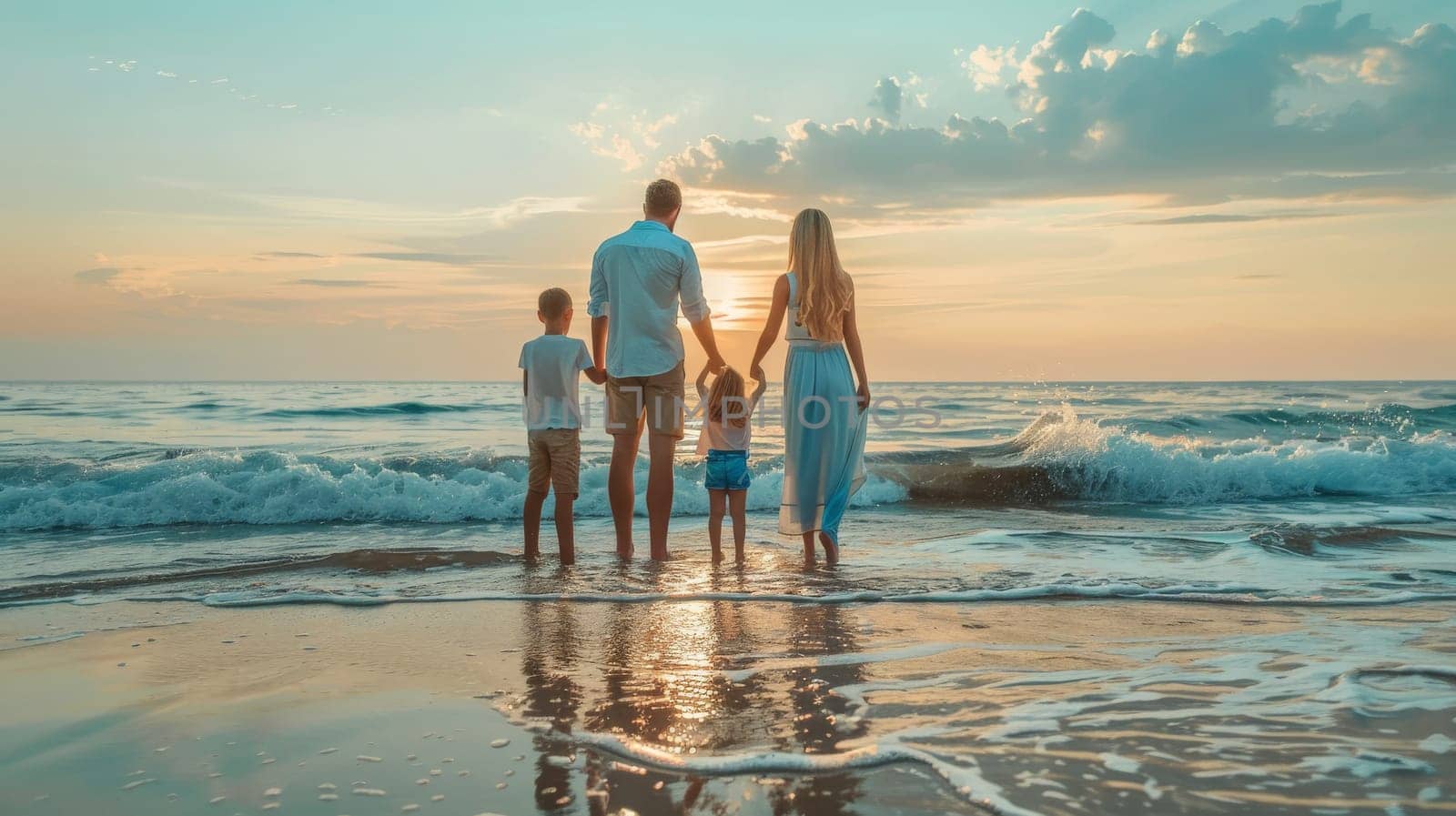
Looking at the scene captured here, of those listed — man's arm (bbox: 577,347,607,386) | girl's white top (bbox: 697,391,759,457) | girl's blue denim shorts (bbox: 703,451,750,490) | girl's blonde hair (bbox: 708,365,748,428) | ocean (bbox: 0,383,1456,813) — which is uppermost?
man's arm (bbox: 577,347,607,386)

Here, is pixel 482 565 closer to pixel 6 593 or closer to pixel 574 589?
pixel 574 589

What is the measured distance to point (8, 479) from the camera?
978 centimetres

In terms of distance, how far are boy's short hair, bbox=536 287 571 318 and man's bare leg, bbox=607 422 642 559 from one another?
843 millimetres

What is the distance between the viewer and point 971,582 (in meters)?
5.02

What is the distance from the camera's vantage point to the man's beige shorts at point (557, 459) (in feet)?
19.3

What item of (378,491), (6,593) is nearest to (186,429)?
(378,491)

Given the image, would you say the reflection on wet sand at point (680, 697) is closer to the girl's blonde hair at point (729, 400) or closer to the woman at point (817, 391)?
the woman at point (817, 391)

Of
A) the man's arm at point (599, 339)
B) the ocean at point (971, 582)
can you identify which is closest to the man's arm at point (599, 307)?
the man's arm at point (599, 339)

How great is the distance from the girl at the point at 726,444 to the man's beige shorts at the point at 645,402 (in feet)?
1.45

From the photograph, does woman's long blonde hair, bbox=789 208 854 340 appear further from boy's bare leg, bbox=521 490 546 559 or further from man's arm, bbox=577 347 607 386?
boy's bare leg, bbox=521 490 546 559

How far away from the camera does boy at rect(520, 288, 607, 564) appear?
5812 millimetres

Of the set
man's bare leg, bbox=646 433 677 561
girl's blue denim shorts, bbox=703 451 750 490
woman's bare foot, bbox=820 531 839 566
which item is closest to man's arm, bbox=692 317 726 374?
man's bare leg, bbox=646 433 677 561

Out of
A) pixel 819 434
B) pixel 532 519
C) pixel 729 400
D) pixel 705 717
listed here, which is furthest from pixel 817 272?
pixel 705 717

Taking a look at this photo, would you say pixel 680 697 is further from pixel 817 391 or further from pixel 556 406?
pixel 556 406
